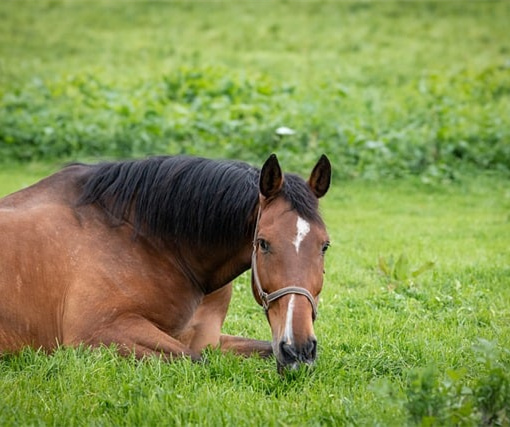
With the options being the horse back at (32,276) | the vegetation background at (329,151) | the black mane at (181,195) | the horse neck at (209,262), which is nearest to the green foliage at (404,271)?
the vegetation background at (329,151)

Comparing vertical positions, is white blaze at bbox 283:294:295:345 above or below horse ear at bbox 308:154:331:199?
below

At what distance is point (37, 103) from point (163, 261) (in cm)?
992

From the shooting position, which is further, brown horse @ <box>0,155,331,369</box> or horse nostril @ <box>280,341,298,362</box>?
brown horse @ <box>0,155,331,369</box>

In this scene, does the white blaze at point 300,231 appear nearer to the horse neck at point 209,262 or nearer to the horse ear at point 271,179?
the horse ear at point 271,179

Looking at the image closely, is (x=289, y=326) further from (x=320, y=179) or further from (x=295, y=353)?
(x=320, y=179)

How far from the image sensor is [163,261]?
5.12m

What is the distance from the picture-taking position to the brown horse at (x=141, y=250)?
482cm

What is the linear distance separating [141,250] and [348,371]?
150 centimetres

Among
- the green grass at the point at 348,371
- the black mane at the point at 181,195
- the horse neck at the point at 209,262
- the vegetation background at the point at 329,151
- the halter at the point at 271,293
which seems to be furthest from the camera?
the horse neck at the point at 209,262

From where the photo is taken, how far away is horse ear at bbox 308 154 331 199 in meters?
4.63

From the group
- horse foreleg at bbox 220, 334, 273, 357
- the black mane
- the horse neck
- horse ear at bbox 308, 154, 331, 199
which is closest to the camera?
horse ear at bbox 308, 154, 331, 199

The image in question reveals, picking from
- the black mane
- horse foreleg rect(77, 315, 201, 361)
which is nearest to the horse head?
the black mane

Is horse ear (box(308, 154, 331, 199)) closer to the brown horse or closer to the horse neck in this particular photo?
the brown horse

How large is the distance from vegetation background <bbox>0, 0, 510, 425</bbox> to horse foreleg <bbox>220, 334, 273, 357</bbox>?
26 cm
